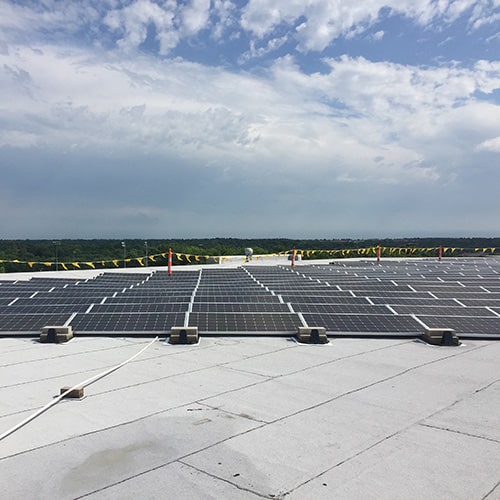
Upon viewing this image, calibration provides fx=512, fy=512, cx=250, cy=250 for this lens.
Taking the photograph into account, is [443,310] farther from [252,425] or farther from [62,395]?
[62,395]

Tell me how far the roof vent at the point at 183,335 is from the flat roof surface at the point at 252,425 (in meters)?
0.79

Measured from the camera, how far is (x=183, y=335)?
13.1 m

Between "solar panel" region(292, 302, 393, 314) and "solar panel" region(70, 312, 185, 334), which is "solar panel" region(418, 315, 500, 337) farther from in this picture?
"solar panel" region(70, 312, 185, 334)

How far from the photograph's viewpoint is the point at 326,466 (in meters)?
6.06

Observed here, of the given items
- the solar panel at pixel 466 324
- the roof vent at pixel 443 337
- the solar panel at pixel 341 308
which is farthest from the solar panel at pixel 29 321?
the solar panel at pixel 466 324

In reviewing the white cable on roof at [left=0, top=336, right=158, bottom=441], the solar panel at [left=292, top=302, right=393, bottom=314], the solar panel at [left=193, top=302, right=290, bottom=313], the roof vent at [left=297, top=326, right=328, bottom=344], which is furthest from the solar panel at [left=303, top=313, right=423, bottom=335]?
the white cable on roof at [left=0, top=336, right=158, bottom=441]

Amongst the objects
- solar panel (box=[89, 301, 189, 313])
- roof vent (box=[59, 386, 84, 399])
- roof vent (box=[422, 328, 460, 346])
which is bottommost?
roof vent (box=[59, 386, 84, 399])

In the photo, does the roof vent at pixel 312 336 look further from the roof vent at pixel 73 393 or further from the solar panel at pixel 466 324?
the roof vent at pixel 73 393

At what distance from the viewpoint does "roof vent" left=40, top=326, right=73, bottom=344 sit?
13.4m

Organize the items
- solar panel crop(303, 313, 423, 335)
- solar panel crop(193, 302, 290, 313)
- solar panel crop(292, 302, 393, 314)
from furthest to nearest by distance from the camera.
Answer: solar panel crop(292, 302, 393, 314) < solar panel crop(193, 302, 290, 313) < solar panel crop(303, 313, 423, 335)

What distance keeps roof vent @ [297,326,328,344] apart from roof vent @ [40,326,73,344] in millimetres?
6144

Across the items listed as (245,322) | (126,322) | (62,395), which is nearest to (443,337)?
(245,322)

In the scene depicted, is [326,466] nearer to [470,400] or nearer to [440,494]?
[440,494]

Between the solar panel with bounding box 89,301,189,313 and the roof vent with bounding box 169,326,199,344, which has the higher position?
the solar panel with bounding box 89,301,189,313
